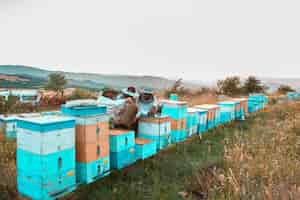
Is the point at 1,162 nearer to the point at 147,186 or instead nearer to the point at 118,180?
the point at 118,180

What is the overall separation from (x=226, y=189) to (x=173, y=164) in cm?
123

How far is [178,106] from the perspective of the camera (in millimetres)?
3990

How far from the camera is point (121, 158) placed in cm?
282

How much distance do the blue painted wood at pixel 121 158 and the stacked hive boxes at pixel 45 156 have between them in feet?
2.16

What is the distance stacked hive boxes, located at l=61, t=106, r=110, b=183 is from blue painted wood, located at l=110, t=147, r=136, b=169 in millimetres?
280

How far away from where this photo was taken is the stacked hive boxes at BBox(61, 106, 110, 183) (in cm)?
226

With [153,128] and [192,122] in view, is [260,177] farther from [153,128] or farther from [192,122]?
[192,122]

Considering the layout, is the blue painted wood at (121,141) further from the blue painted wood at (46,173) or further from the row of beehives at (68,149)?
the blue painted wood at (46,173)

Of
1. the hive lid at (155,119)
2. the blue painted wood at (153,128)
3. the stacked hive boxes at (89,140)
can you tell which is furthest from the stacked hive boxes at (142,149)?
the stacked hive boxes at (89,140)

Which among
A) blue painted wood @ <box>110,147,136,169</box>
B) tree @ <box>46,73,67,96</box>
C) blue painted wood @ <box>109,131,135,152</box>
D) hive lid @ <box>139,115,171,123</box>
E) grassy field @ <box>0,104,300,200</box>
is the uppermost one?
tree @ <box>46,73,67,96</box>

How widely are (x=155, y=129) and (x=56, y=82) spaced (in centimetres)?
1040

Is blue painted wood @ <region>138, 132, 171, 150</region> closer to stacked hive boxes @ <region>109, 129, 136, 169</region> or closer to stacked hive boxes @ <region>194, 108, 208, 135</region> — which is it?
stacked hive boxes @ <region>109, 129, 136, 169</region>

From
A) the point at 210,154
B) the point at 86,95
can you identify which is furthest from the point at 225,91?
the point at 210,154

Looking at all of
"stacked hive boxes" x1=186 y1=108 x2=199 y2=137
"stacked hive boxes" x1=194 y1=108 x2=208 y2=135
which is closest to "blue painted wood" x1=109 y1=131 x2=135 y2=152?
"stacked hive boxes" x1=186 y1=108 x2=199 y2=137
